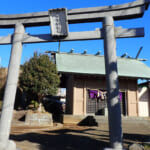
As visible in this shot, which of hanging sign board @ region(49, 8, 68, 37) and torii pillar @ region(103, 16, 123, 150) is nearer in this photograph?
torii pillar @ region(103, 16, 123, 150)

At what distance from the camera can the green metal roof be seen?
520 inches

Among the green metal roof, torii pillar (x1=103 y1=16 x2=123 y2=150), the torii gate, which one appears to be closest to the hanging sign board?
the torii gate

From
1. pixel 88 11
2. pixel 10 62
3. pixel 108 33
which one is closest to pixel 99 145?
pixel 108 33

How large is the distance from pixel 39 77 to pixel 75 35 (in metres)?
7.35

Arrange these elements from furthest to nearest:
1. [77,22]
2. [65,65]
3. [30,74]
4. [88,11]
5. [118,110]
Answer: [65,65]
[30,74]
[77,22]
[88,11]
[118,110]

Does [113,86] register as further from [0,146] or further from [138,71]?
[138,71]

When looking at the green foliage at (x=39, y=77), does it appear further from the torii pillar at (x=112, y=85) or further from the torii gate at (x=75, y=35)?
the torii pillar at (x=112, y=85)

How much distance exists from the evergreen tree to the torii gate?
6.17 meters

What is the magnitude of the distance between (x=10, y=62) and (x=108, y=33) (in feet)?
11.7

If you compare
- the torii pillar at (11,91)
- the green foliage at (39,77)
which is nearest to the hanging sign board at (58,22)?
the torii pillar at (11,91)

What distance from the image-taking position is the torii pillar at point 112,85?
4.05 meters

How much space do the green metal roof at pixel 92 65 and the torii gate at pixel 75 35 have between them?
729 cm

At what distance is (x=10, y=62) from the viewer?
518 cm

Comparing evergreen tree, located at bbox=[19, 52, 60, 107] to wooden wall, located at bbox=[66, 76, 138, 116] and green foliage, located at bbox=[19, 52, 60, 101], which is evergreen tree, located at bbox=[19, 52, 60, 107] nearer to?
green foliage, located at bbox=[19, 52, 60, 101]
